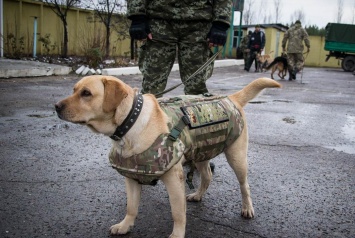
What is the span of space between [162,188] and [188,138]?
1.02 metres

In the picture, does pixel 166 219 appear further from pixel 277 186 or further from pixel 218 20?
pixel 218 20

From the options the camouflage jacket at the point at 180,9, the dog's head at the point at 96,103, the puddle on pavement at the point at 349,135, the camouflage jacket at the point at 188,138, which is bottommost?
the puddle on pavement at the point at 349,135

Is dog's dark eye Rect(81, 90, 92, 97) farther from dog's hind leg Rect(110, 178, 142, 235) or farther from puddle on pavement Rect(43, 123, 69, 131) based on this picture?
puddle on pavement Rect(43, 123, 69, 131)

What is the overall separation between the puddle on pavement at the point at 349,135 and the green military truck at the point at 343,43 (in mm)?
20160

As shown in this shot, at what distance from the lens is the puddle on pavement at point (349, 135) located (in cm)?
489

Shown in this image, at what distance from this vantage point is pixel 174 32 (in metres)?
3.63

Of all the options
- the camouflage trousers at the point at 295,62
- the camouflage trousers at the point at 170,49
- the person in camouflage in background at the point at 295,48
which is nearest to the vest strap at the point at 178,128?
the camouflage trousers at the point at 170,49

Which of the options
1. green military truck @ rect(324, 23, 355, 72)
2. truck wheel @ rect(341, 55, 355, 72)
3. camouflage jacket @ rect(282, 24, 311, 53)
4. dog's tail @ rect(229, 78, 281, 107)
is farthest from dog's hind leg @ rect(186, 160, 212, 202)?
truck wheel @ rect(341, 55, 355, 72)

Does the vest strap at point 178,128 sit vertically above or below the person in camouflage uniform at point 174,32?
below

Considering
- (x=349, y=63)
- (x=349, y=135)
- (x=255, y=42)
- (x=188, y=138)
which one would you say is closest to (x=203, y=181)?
(x=188, y=138)

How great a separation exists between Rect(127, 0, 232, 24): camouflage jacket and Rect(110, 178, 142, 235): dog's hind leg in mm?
1782

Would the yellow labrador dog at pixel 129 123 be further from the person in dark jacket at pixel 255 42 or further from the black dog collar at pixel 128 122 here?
the person in dark jacket at pixel 255 42

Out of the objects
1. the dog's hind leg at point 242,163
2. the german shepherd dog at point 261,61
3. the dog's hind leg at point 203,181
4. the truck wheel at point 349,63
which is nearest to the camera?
the dog's hind leg at point 242,163

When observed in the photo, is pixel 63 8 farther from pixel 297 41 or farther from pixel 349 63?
pixel 349 63
